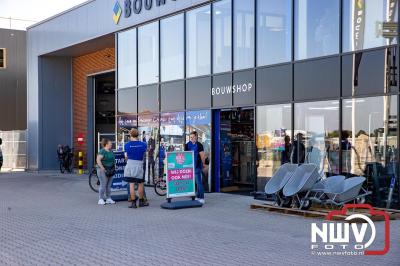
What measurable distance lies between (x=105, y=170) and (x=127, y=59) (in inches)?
331

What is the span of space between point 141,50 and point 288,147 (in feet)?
27.4

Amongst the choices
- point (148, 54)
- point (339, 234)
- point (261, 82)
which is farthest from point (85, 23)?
point (339, 234)

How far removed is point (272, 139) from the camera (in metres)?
15.5

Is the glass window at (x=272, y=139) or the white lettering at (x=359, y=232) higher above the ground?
the glass window at (x=272, y=139)

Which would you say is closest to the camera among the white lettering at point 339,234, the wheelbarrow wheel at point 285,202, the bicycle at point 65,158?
the white lettering at point 339,234

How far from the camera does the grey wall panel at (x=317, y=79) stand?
1364 centimetres

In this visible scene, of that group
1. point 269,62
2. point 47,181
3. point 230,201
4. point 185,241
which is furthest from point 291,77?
point 47,181

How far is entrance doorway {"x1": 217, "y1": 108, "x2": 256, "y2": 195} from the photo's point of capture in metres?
17.5

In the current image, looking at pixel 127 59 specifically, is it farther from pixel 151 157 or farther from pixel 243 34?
pixel 243 34

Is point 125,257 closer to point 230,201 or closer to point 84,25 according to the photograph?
point 230,201

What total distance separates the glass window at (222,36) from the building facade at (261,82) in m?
0.03

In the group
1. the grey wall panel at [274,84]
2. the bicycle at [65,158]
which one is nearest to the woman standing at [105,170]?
the grey wall panel at [274,84]

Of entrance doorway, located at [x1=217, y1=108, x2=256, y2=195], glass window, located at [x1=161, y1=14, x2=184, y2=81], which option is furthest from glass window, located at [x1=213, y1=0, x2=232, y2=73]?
glass window, located at [x1=161, y1=14, x2=184, y2=81]

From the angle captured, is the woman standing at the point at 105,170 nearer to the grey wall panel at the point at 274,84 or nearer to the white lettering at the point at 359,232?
the grey wall panel at the point at 274,84
